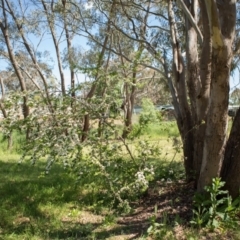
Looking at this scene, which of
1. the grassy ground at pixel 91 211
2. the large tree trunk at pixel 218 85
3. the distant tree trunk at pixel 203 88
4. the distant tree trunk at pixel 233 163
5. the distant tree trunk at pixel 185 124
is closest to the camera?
the large tree trunk at pixel 218 85

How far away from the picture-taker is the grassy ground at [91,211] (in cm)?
372

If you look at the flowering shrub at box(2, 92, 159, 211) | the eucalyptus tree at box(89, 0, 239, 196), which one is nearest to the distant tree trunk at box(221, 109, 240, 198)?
the eucalyptus tree at box(89, 0, 239, 196)

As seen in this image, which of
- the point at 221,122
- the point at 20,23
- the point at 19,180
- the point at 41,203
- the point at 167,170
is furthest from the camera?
the point at 20,23

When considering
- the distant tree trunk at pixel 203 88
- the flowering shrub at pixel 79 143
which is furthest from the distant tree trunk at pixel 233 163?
the flowering shrub at pixel 79 143

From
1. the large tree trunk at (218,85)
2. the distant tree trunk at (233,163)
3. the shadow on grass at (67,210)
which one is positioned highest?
the large tree trunk at (218,85)

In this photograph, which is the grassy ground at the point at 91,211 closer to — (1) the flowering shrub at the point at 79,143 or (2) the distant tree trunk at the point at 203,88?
(1) the flowering shrub at the point at 79,143

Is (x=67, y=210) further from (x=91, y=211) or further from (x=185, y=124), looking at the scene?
(x=185, y=124)

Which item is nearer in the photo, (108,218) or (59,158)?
(59,158)

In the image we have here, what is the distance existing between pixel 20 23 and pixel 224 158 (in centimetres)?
1170

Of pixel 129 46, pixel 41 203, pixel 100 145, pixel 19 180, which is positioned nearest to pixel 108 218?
pixel 100 145

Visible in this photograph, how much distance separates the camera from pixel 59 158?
156 inches

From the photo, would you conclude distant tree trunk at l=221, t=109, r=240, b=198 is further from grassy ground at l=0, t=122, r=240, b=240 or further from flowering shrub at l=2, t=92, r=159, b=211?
flowering shrub at l=2, t=92, r=159, b=211

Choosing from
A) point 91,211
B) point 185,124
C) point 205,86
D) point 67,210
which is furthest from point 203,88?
point 67,210

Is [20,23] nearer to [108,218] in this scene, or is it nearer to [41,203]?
[41,203]
